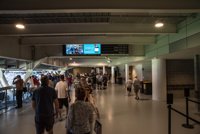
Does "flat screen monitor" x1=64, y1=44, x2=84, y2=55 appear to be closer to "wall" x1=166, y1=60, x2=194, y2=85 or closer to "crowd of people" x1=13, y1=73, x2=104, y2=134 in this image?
"wall" x1=166, y1=60, x2=194, y2=85

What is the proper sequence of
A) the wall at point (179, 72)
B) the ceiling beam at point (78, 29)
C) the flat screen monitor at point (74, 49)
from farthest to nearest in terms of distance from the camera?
1. the wall at point (179, 72)
2. the flat screen monitor at point (74, 49)
3. the ceiling beam at point (78, 29)

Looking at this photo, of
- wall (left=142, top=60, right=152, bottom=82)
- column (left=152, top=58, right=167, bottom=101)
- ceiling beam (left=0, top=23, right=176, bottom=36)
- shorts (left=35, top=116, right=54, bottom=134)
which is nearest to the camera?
shorts (left=35, top=116, right=54, bottom=134)

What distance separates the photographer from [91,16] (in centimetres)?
632

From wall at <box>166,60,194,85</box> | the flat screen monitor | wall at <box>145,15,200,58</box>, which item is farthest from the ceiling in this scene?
wall at <box>166,60,194,85</box>

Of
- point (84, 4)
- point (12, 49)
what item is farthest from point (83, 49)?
point (84, 4)

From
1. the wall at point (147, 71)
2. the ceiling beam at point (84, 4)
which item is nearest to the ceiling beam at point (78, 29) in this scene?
the ceiling beam at point (84, 4)

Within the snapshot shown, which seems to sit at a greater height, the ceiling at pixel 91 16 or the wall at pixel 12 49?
the ceiling at pixel 91 16

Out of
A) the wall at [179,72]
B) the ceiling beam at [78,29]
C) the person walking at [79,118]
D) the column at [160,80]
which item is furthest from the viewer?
the wall at [179,72]

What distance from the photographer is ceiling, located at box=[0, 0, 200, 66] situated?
4.39 m

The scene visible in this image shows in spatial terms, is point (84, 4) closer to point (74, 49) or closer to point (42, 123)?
point (42, 123)

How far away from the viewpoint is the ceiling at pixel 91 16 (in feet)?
14.4

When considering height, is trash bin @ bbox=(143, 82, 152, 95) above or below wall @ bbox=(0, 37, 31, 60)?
below

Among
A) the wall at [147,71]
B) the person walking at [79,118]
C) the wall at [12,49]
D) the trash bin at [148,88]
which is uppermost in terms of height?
the wall at [12,49]

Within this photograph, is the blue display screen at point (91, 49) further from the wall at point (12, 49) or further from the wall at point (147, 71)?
the wall at point (147, 71)
